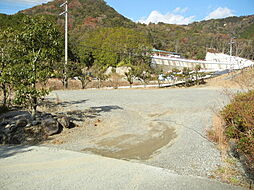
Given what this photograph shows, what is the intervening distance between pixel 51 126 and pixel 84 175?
9.23ft

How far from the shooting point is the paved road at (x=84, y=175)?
2.88 m

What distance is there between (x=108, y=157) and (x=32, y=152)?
1400 mm

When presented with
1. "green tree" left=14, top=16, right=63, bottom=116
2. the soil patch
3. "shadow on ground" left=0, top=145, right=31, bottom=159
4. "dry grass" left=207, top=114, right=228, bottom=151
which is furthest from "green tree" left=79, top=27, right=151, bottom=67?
"shadow on ground" left=0, top=145, right=31, bottom=159

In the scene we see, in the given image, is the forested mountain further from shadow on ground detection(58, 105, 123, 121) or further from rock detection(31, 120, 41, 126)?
rock detection(31, 120, 41, 126)

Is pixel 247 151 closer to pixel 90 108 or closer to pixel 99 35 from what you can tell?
pixel 90 108

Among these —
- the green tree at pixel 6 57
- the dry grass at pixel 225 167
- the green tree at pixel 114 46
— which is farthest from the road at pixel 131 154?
the green tree at pixel 114 46

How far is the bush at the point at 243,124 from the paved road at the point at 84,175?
1.75ft

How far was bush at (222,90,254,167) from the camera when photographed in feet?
9.57

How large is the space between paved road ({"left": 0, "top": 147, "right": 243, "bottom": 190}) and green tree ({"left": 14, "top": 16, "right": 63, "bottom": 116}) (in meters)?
1.93

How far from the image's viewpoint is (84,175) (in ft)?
10.4

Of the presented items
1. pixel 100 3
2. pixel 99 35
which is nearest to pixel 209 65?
pixel 99 35

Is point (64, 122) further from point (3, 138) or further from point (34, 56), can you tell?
point (34, 56)

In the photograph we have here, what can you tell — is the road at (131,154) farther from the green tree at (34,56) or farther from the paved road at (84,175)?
the green tree at (34,56)

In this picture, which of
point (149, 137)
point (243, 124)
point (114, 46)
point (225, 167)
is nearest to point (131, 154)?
point (149, 137)
